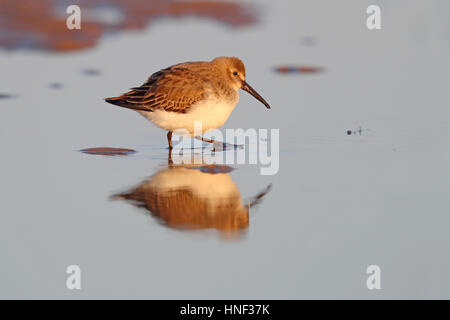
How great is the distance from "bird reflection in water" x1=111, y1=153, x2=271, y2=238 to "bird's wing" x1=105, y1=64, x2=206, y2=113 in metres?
1.16

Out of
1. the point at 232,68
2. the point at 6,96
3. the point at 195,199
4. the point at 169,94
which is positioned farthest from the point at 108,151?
the point at 6,96

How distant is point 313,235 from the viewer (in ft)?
19.6

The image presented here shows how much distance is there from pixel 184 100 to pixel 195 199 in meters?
2.34

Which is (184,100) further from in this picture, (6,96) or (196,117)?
(6,96)

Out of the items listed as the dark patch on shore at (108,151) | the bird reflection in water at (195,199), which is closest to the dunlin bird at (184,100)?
the dark patch on shore at (108,151)

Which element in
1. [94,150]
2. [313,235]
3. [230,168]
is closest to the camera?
[313,235]

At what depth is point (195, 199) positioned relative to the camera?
6867 mm

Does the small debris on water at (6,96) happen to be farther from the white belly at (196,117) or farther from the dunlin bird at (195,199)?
the dunlin bird at (195,199)

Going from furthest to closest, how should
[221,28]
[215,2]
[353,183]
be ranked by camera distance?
[215,2] < [221,28] < [353,183]

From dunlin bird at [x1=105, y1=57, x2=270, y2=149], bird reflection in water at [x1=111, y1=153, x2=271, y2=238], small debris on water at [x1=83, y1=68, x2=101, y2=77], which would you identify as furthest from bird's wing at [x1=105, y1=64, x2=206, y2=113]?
small debris on water at [x1=83, y1=68, x2=101, y2=77]

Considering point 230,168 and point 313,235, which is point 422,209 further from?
point 230,168

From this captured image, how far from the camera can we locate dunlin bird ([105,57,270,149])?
892 centimetres

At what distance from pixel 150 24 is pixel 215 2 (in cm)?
169

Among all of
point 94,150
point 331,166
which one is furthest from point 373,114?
point 94,150
